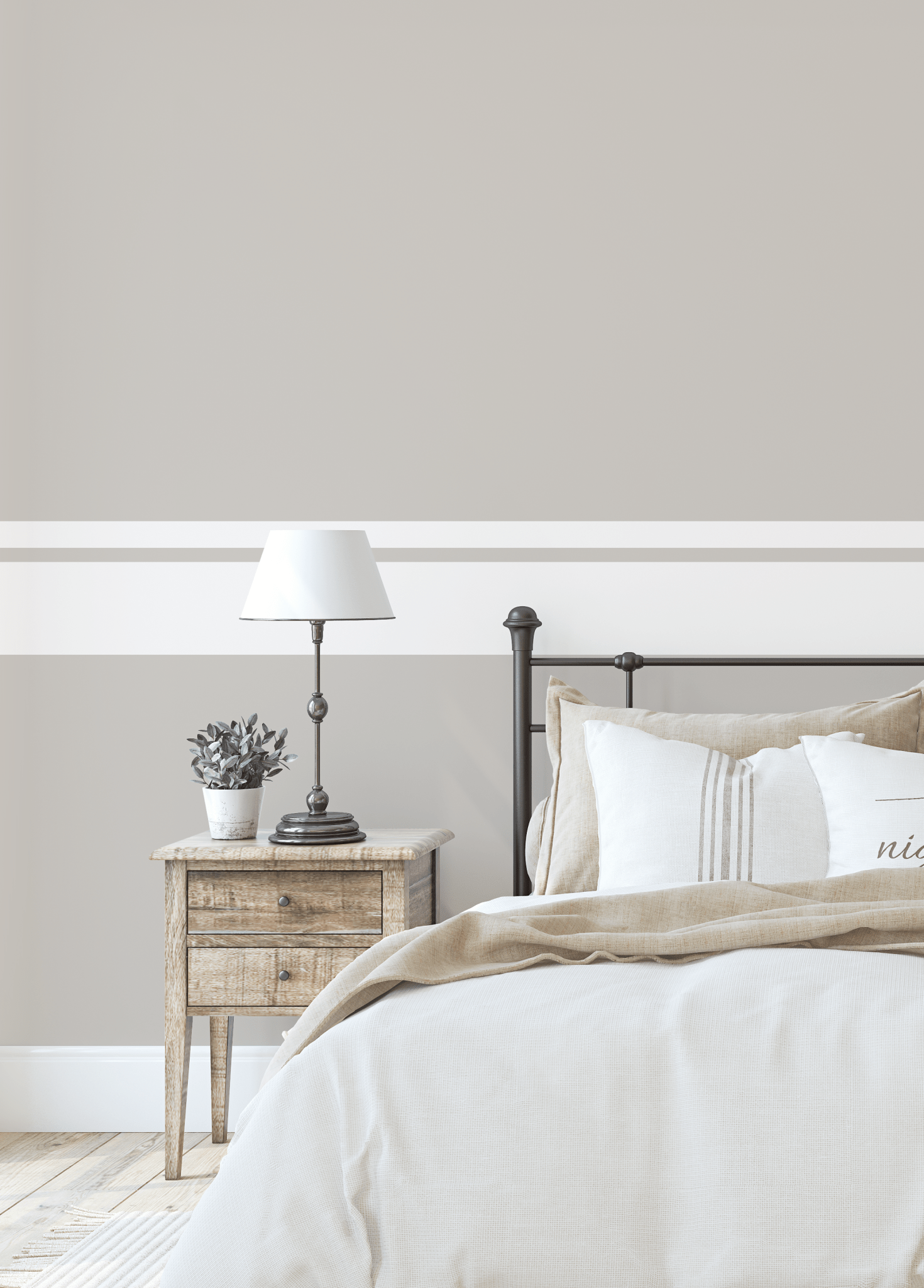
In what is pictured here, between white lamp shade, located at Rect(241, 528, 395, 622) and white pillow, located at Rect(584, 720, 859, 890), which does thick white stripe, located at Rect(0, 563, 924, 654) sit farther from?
white pillow, located at Rect(584, 720, 859, 890)

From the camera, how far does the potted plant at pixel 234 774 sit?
8.94 feet

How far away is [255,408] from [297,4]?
1029mm

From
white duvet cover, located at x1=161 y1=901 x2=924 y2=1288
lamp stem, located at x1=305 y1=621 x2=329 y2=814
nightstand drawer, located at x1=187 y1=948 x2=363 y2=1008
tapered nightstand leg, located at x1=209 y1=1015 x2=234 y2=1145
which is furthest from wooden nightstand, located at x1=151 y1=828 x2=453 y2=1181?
white duvet cover, located at x1=161 y1=901 x2=924 y2=1288

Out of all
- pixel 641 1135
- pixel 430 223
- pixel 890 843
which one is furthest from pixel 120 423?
pixel 641 1135

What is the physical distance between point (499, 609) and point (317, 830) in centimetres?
78

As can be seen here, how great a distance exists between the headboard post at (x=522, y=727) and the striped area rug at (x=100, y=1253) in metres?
1.07

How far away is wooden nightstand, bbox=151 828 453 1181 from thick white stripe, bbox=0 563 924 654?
657 mm

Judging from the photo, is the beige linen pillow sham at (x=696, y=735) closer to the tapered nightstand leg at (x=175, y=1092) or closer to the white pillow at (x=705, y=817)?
the white pillow at (x=705, y=817)

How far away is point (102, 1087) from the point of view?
3.05 metres

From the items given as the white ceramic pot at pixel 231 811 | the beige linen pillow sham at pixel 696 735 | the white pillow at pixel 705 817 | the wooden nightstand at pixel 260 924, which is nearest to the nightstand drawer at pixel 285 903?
the wooden nightstand at pixel 260 924

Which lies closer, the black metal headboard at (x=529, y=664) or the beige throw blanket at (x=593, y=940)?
the beige throw blanket at (x=593, y=940)

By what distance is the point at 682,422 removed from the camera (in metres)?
3.06

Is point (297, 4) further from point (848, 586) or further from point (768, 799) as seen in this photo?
point (768, 799)

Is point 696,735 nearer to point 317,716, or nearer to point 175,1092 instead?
point 317,716
